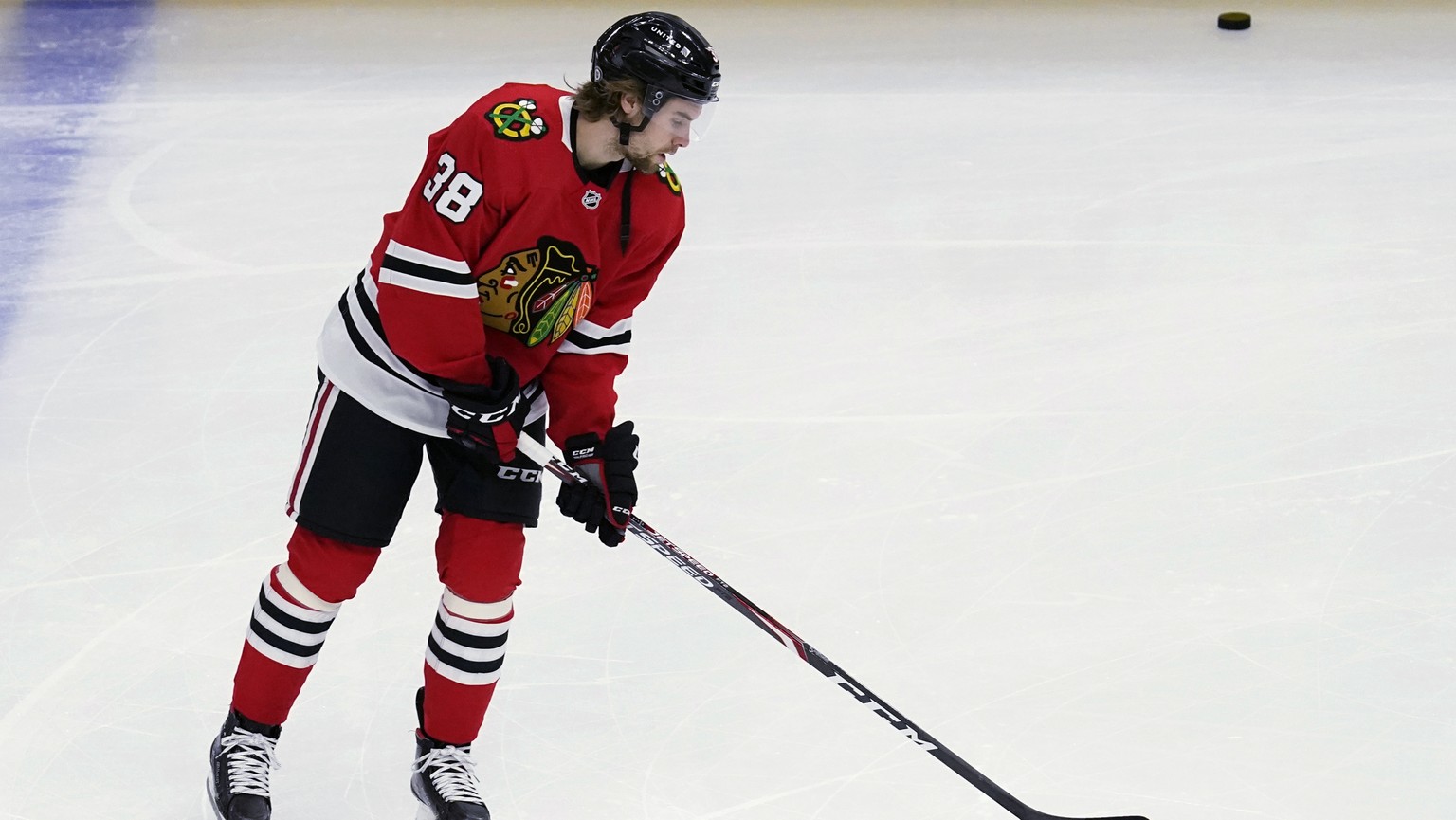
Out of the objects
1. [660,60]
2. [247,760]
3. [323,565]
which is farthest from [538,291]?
[247,760]

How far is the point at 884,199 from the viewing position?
3.97 metres

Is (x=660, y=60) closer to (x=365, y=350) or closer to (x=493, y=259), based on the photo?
(x=493, y=259)

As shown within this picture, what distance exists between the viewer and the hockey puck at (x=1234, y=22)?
521 centimetres

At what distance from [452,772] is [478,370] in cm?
51

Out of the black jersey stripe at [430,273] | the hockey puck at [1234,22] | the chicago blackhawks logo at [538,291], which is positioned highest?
the black jersey stripe at [430,273]

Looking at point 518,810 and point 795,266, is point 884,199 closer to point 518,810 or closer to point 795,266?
point 795,266

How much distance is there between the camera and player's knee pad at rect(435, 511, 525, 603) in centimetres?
192

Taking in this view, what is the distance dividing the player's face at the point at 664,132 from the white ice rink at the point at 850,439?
2.68 ft

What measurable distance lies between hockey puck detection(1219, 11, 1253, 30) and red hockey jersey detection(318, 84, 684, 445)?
3.76 meters

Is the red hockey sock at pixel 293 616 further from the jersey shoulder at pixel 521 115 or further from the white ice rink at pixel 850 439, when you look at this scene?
the jersey shoulder at pixel 521 115

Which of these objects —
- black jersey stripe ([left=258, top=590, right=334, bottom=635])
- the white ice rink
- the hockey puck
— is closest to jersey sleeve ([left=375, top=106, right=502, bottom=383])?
black jersey stripe ([left=258, top=590, right=334, bottom=635])

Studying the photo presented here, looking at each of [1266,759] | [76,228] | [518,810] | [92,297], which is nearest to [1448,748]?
[1266,759]

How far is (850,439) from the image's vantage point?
2.95m

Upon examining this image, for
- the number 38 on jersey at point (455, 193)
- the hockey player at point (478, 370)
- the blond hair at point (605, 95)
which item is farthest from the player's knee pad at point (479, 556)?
the blond hair at point (605, 95)
